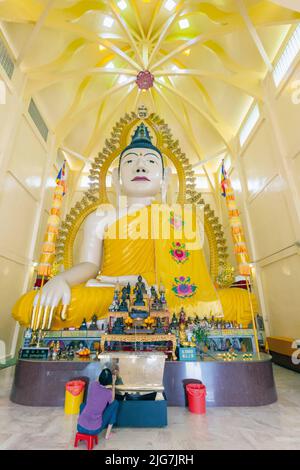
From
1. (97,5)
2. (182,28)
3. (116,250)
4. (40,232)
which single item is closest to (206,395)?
(116,250)

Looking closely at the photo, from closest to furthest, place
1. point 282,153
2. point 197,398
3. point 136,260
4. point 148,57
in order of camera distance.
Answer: point 197,398 < point 136,260 < point 282,153 < point 148,57

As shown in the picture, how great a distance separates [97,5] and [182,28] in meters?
2.58

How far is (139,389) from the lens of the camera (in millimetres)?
2236

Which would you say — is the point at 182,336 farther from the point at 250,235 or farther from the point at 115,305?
the point at 250,235

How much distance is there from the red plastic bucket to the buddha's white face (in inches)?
158

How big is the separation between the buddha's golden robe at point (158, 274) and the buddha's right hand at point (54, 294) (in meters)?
0.19

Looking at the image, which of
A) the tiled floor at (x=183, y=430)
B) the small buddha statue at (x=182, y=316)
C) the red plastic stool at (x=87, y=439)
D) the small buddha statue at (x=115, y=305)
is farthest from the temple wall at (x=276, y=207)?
the red plastic stool at (x=87, y=439)

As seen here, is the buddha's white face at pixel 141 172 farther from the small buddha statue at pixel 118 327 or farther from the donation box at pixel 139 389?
the donation box at pixel 139 389

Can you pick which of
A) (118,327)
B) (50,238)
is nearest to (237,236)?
(118,327)

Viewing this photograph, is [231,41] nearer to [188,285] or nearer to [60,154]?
[60,154]

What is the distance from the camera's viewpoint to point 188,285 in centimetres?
446

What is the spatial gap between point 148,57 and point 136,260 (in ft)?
21.6

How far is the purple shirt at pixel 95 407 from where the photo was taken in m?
1.77
